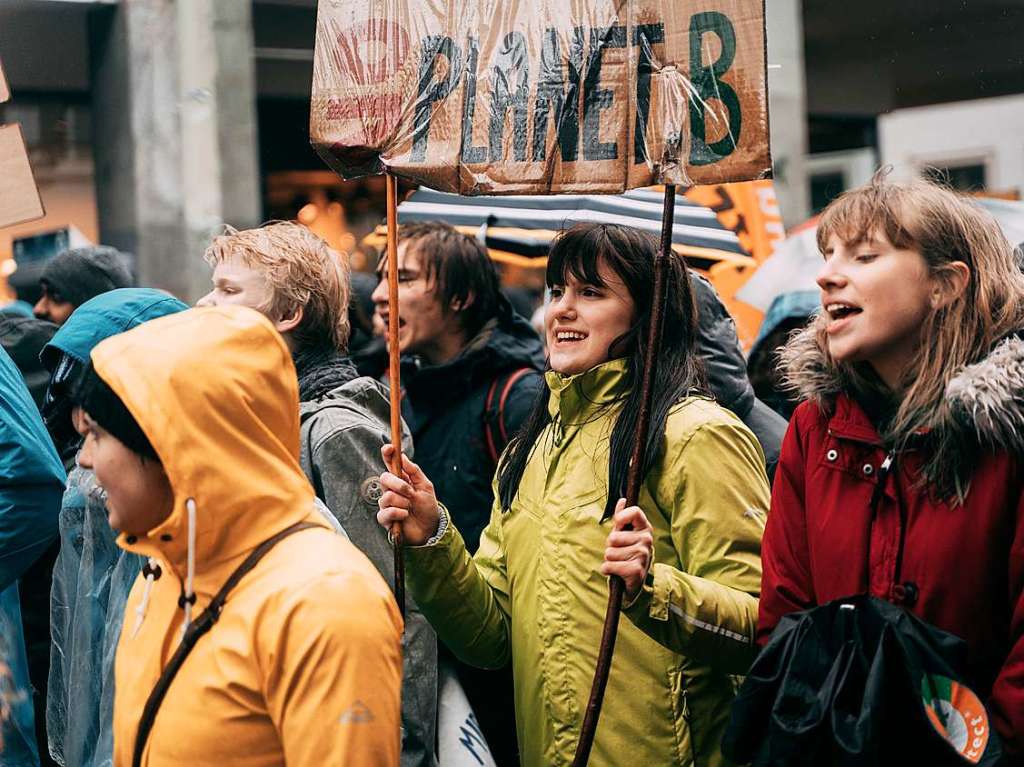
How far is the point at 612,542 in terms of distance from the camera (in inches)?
108

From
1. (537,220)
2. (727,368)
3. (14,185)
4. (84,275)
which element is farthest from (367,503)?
(84,275)

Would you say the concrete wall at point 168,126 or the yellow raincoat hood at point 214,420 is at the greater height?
the concrete wall at point 168,126

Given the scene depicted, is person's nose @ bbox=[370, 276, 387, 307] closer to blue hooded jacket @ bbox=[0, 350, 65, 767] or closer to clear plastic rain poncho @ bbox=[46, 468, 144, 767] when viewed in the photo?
blue hooded jacket @ bbox=[0, 350, 65, 767]

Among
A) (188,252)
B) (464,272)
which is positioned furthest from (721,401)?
(188,252)

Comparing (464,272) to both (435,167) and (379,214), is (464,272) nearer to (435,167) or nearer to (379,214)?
(435,167)

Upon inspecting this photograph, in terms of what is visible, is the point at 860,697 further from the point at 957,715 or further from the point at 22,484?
the point at 22,484

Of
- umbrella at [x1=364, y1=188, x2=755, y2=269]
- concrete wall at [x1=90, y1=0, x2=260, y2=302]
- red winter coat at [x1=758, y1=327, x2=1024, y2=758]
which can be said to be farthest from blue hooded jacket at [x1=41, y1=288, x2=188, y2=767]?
concrete wall at [x1=90, y1=0, x2=260, y2=302]

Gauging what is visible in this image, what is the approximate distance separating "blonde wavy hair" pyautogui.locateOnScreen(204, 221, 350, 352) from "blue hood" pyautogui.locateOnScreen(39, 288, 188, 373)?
0.28m

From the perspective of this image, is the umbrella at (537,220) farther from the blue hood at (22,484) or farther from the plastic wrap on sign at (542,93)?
the blue hood at (22,484)

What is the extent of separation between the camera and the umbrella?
4679 mm

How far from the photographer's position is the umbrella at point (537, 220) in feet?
15.4

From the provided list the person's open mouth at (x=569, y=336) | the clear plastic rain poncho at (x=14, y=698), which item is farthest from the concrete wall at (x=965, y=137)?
the clear plastic rain poncho at (x=14, y=698)

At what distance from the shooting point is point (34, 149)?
10.7 meters

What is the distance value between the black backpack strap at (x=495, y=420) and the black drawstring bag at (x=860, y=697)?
6.27 feet
